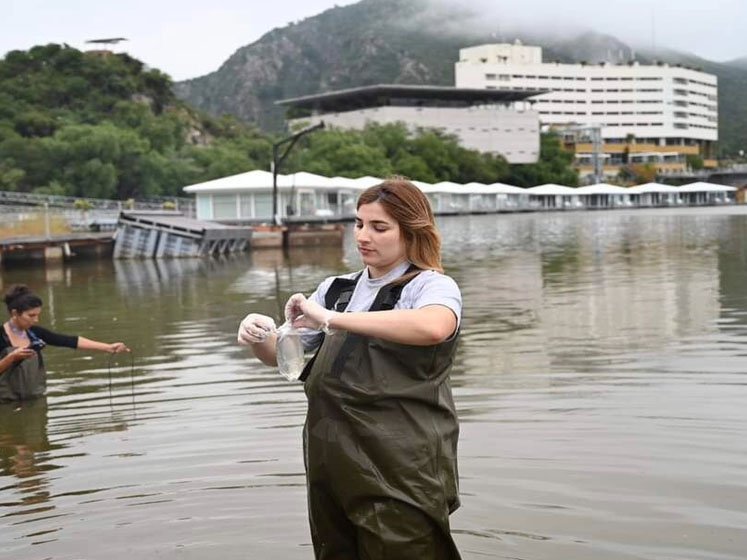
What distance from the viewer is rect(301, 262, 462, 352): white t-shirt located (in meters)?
2.77

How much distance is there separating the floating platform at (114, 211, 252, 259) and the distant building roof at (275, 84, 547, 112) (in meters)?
73.6

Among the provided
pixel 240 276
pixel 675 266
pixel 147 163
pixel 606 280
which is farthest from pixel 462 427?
pixel 147 163

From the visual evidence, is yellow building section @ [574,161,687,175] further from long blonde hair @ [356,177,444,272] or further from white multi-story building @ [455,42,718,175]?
long blonde hair @ [356,177,444,272]

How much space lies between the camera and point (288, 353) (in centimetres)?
288

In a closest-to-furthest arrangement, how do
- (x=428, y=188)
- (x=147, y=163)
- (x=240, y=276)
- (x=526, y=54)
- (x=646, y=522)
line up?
(x=646, y=522) → (x=240, y=276) → (x=147, y=163) → (x=428, y=188) → (x=526, y=54)

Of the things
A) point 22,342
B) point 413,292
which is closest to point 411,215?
point 413,292

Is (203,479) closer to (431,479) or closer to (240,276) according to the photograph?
(431,479)

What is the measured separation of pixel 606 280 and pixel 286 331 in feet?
55.5

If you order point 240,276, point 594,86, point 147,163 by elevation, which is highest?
point 594,86

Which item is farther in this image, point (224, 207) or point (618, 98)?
point (618, 98)

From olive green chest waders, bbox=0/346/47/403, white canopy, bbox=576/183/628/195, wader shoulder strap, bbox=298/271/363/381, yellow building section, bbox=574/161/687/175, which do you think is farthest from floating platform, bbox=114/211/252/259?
yellow building section, bbox=574/161/687/175

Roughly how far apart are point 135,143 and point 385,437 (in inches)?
2454

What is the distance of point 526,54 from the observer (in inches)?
6649

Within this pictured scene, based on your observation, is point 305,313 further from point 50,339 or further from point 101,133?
point 101,133
